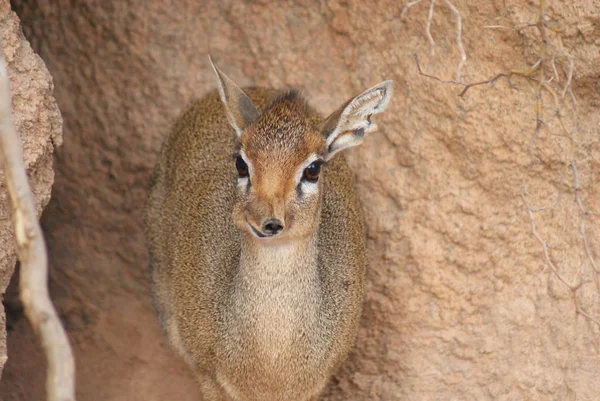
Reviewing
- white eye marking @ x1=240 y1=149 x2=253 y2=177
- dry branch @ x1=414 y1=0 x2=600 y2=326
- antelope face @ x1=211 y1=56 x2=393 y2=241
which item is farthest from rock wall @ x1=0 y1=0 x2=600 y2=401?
white eye marking @ x1=240 y1=149 x2=253 y2=177

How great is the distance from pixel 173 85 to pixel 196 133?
952mm

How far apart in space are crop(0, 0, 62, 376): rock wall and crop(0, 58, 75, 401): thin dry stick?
1.67 metres

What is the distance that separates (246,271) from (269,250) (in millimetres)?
202

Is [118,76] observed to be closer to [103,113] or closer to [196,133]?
[103,113]

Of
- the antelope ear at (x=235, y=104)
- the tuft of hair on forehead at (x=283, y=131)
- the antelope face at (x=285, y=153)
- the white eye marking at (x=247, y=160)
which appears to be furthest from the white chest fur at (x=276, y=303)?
the antelope ear at (x=235, y=104)

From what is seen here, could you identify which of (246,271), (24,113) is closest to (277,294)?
(246,271)

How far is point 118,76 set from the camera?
672 centimetres

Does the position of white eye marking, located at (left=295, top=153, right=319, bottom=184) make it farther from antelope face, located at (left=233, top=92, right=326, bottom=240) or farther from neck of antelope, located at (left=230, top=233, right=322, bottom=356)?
neck of antelope, located at (left=230, top=233, right=322, bottom=356)

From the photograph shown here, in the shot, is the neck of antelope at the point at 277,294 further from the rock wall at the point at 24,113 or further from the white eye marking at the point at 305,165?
the rock wall at the point at 24,113

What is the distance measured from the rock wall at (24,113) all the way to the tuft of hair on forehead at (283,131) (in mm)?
1110

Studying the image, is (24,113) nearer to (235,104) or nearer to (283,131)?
(235,104)

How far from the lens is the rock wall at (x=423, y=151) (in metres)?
5.50

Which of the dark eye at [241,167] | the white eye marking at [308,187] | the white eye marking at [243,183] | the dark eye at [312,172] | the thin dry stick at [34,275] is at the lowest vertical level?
the white eye marking at [308,187]

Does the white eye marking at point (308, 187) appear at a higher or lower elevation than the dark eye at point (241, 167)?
lower
